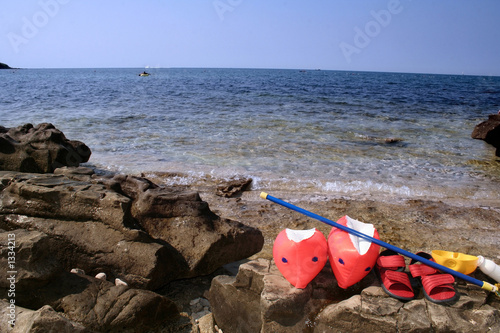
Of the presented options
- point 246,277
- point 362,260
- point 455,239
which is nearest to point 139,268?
point 246,277

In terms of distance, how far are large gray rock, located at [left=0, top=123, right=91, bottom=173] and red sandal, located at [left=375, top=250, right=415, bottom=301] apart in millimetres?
6699

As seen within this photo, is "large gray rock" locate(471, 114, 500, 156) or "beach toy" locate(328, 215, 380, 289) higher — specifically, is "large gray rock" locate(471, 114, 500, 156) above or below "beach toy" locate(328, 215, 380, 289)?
above

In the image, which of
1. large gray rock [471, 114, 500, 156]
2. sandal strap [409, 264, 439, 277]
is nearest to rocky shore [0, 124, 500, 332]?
sandal strap [409, 264, 439, 277]

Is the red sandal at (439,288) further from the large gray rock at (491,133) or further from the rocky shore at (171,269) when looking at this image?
the large gray rock at (491,133)

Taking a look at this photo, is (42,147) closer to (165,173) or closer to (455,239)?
(165,173)

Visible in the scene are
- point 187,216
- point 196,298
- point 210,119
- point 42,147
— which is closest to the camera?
point 196,298

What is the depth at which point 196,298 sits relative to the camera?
3.62 meters

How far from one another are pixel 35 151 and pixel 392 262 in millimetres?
7082

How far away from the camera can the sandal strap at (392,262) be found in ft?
9.23

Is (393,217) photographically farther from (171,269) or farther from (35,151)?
(35,151)

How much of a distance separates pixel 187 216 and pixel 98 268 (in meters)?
1.05

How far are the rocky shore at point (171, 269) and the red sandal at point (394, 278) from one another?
65 mm

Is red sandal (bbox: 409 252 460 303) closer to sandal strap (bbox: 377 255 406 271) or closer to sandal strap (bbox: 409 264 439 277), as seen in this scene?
sandal strap (bbox: 409 264 439 277)

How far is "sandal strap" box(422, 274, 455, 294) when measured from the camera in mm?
2590
